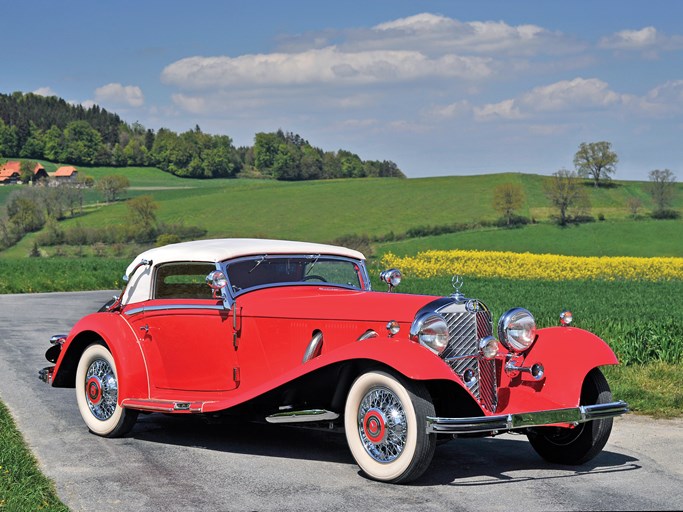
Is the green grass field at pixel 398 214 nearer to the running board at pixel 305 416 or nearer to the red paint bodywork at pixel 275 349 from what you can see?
the red paint bodywork at pixel 275 349

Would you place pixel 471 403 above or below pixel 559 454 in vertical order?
above

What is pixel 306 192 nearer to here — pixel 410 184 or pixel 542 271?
pixel 410 184

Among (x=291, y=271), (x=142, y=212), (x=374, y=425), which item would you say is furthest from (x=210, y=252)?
(x=142, y=212)

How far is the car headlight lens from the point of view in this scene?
761 centimetres

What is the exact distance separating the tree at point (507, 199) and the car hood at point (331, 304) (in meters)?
66.9

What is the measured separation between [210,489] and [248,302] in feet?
5.99

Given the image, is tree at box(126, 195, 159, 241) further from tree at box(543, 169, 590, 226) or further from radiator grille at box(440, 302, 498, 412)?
radiator grille at box(440, 302, 498, 412)

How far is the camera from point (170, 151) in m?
121

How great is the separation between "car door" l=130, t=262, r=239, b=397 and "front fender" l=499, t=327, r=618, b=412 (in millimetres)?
2313

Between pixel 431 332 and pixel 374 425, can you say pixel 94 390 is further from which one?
pixel 431 332

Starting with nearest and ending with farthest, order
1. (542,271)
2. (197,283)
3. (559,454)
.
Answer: (559,454), (197,283), (542,271)

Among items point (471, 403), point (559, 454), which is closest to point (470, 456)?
point (559, 454)

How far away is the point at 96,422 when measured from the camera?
8.81 m

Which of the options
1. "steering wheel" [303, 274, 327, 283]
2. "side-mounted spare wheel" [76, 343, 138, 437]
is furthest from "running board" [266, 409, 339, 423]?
"side-mounted spare wheel" [76, 343, 138, 437]
